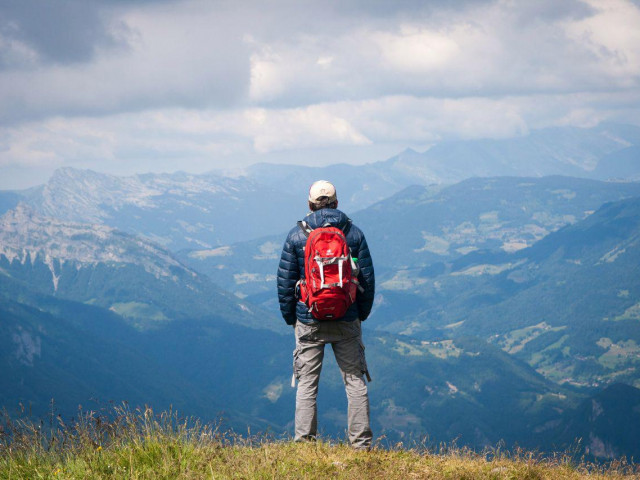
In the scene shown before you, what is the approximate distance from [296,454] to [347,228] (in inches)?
154

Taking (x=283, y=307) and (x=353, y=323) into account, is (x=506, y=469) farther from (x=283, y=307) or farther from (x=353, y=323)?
(x=283, y=307)

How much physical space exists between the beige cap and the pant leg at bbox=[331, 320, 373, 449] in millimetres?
2226

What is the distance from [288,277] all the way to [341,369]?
190 centimetres

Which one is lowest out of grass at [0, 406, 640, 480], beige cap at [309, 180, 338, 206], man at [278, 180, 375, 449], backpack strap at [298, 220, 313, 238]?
grass at [0, 406, 640, 480]

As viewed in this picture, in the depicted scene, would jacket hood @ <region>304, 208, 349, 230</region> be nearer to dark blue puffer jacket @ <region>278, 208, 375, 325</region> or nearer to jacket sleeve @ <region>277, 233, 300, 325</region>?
dark blue puffer jacket @ <region>278, 208, 375, 325</region>

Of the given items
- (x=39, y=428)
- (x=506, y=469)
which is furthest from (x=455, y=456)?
(x=39, y=428)

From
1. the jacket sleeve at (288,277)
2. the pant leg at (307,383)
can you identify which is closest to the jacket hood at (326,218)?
the jacket sleeve at (288,277)

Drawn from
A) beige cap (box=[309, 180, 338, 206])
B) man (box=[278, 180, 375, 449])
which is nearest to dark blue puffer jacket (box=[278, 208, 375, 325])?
man (box=[278, 180, 375, 449])

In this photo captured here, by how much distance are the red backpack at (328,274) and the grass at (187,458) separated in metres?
2.39

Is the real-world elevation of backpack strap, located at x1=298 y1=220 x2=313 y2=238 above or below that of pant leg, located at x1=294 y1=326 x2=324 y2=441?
above

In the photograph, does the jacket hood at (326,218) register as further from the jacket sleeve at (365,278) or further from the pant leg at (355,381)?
the pant leg at (355,381)

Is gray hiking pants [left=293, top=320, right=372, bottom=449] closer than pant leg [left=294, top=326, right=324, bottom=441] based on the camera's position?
Yes

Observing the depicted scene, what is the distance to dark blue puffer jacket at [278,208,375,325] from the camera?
432 inches

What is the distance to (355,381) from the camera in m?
11.3
